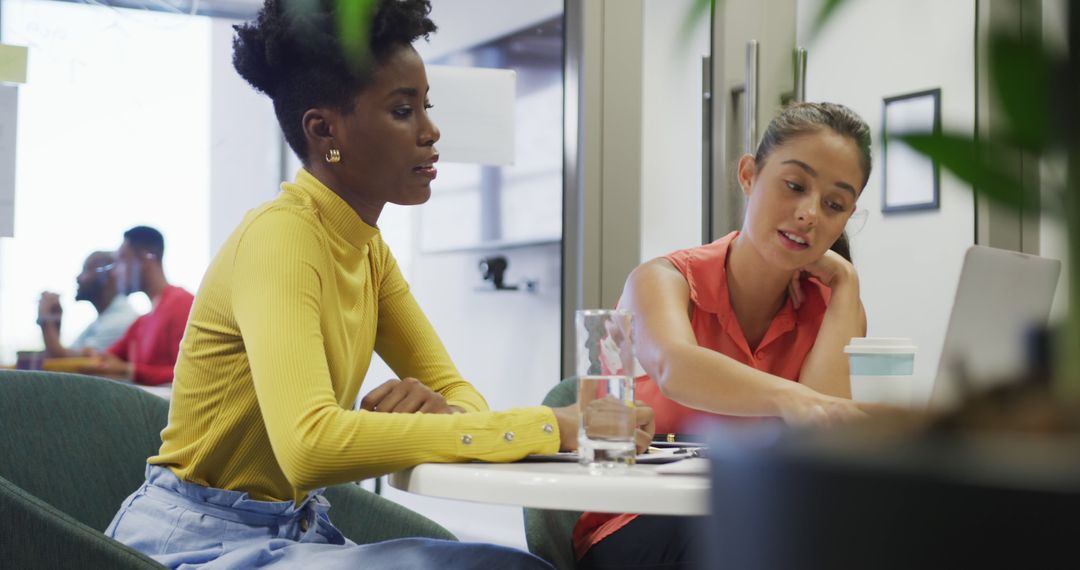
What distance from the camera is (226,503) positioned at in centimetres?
143

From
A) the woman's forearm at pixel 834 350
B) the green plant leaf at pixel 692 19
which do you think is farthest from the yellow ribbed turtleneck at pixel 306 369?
the green plant leaf at pixel 692 19

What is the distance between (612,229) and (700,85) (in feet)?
1.69

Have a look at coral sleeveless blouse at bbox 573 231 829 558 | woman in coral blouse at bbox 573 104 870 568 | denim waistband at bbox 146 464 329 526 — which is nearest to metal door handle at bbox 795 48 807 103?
woman in coral blouse at bbox 573 104 870 568

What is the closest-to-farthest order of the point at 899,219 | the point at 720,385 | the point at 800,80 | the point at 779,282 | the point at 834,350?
the point at 720,385, the point at 834,350, the point at 779,282, the point at 800,80, the point at 899,219

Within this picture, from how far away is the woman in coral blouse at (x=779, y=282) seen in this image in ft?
6.14

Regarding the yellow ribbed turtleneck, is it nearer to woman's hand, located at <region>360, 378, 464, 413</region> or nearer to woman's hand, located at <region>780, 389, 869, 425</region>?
woman's hand, located at <region>360, 378, 464, 413</region>

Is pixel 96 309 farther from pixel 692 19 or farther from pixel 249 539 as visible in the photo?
pixel 692 19

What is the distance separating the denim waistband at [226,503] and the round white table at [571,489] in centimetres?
36

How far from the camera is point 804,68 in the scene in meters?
3.08

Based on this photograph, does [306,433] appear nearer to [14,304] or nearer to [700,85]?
[14,304]

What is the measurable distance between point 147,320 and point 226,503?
1749 mm

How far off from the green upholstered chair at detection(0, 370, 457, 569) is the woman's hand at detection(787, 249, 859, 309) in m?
0.78

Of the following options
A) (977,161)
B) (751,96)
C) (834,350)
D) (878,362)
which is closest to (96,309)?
(751,96)

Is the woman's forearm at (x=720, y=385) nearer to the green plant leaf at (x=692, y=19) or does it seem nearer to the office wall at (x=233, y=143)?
the green plant leaf at (x=692, y=19)
